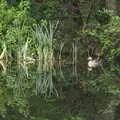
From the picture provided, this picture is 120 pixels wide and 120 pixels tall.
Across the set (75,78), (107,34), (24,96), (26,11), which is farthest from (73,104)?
(26,11)

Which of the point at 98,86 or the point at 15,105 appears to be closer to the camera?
the point at 15,105

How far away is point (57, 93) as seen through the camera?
30.1 ft

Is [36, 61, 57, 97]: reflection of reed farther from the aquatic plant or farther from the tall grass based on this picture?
the aquatic plant

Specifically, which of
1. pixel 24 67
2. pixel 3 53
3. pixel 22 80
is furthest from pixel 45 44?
pixel 22 80

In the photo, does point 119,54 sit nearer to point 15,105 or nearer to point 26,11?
point 26,11

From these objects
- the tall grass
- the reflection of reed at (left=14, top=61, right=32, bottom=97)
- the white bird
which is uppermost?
the tall grass

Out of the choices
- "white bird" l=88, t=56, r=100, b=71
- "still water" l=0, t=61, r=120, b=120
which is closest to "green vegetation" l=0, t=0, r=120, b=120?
"still water" l=0, t=61, r=120, b=120

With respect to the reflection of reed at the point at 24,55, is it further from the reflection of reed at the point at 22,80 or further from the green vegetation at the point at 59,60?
the reflection of reed at the point at 22,80

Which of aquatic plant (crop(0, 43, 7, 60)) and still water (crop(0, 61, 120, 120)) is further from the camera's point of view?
aquatic plant (crop(0, 43, 7, 60))

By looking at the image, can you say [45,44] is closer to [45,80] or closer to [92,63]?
[92,63]

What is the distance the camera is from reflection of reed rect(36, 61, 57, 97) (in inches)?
371

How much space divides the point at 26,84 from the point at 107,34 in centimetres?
406

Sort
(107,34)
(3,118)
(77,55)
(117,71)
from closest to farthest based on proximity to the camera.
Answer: (3,118)
(117,71)
(107,34)
(77,55)

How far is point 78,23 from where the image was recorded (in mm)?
15297
